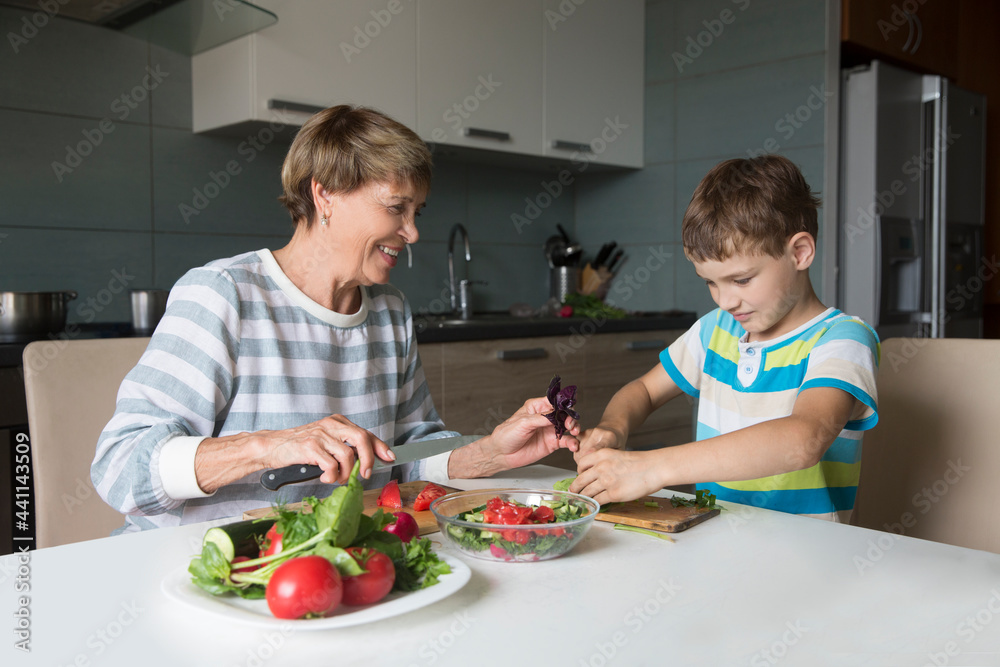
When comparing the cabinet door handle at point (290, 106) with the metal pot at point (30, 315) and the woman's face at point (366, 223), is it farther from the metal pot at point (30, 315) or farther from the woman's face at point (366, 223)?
the woman's face at point (366, 223)

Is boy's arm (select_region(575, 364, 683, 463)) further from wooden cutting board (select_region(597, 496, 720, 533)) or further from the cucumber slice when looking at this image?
the cucumber slice

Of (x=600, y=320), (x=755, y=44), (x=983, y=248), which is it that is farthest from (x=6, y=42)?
(x=983, y=248)

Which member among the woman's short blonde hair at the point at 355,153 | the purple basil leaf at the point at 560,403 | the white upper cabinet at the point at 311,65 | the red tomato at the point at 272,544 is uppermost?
the white upper cabinet at the point at 311,65

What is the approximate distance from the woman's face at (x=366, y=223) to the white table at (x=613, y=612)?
571 mm

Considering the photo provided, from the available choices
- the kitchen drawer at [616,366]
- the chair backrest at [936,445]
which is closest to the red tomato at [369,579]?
the chair backrest at [936,445]

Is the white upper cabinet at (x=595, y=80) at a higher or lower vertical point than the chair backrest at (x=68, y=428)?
higher

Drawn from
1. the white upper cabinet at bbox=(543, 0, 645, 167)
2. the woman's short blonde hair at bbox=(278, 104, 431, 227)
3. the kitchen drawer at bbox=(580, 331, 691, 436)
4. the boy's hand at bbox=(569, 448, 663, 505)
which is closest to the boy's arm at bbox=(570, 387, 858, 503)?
the boy's hand at bbox=(569, 448, 663, 505)

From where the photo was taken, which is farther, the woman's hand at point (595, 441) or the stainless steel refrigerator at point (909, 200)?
the stainless steel refrigerator at point (909, 200)

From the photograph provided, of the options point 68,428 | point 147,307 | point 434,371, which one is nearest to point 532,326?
point 434,371

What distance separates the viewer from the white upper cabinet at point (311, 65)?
7.75 ft

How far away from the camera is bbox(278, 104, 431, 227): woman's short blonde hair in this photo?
1.35 m

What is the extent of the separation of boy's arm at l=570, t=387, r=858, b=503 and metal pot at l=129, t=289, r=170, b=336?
1486 mm

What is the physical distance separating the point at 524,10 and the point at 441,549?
2608 millimetres

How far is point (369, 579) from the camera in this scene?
2.27 ft
